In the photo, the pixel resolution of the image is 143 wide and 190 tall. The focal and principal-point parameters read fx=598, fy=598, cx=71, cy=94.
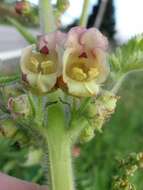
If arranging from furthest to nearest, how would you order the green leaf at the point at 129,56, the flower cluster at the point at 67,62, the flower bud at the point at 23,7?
the flower bud at the point at 23,7 < the green leaf at the point at 129,56 < the flower cluster at the point at 67,62

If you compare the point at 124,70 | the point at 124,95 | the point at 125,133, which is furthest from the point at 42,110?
the point at 124,95

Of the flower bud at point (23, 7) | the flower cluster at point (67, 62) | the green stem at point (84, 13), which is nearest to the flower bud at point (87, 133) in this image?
the flower cluster at point (67, 62)

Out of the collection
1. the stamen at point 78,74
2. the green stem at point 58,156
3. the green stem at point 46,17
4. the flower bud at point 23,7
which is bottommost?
the green stem at point 58,156

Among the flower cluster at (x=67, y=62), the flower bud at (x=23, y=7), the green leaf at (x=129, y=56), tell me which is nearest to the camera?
the flower cluster at (x=67, y=62)

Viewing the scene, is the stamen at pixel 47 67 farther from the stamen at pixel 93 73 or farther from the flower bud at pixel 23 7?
the flower bud at pixel 23 7

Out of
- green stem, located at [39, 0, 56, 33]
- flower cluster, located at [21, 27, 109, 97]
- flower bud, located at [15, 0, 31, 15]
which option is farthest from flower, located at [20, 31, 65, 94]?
flower bud, located at [15, 0, 31, 15]

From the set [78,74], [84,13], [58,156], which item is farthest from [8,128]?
[84,13]
